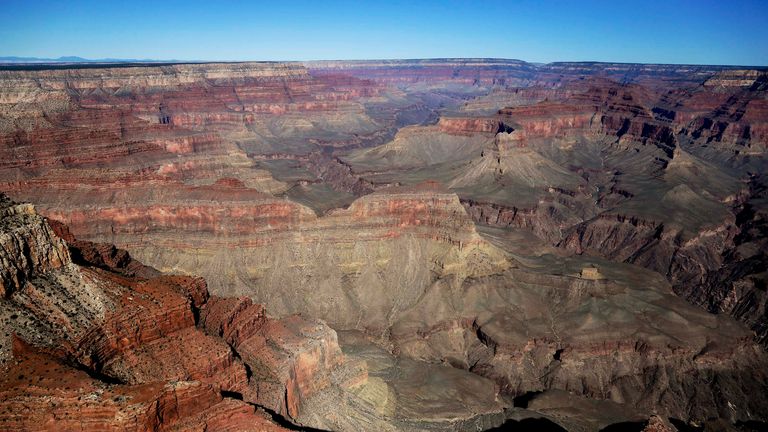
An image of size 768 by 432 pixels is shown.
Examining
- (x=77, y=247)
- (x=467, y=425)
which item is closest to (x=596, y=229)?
(x=467, y=425)

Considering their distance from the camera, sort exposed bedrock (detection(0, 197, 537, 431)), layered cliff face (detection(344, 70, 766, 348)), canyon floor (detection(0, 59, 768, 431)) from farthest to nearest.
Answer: layered cliff face (detection(344, 70, 766, 348)) < canyon floor (detection(0, 59, 768, 431)) < exposed bedrock (detection(0, 197, 537, 431))

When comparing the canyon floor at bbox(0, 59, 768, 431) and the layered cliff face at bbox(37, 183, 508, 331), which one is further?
the layered cliff face at bbox(37, 183, 508, 331)

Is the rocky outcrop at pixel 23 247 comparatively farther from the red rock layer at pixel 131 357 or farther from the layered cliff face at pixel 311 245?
the layered cliff face at pixel 311 245

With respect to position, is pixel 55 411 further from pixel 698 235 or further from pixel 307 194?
pixel 698 235

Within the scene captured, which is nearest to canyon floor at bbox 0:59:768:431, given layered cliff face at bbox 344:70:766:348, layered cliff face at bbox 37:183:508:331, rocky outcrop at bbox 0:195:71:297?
rocky outcrop at bbox 0:195:71:297

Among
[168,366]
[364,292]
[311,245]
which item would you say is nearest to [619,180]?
[364,292]

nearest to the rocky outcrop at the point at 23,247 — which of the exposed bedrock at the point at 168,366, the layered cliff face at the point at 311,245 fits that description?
the exposed bedrock at the point at 168,366

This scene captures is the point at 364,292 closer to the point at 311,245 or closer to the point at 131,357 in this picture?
the point at 311,245

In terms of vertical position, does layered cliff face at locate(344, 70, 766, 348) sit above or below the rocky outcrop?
below

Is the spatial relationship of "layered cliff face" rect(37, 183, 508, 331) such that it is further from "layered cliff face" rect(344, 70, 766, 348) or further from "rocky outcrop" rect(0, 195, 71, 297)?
"layered cliff face" rect(344, 70, 766, 348)
